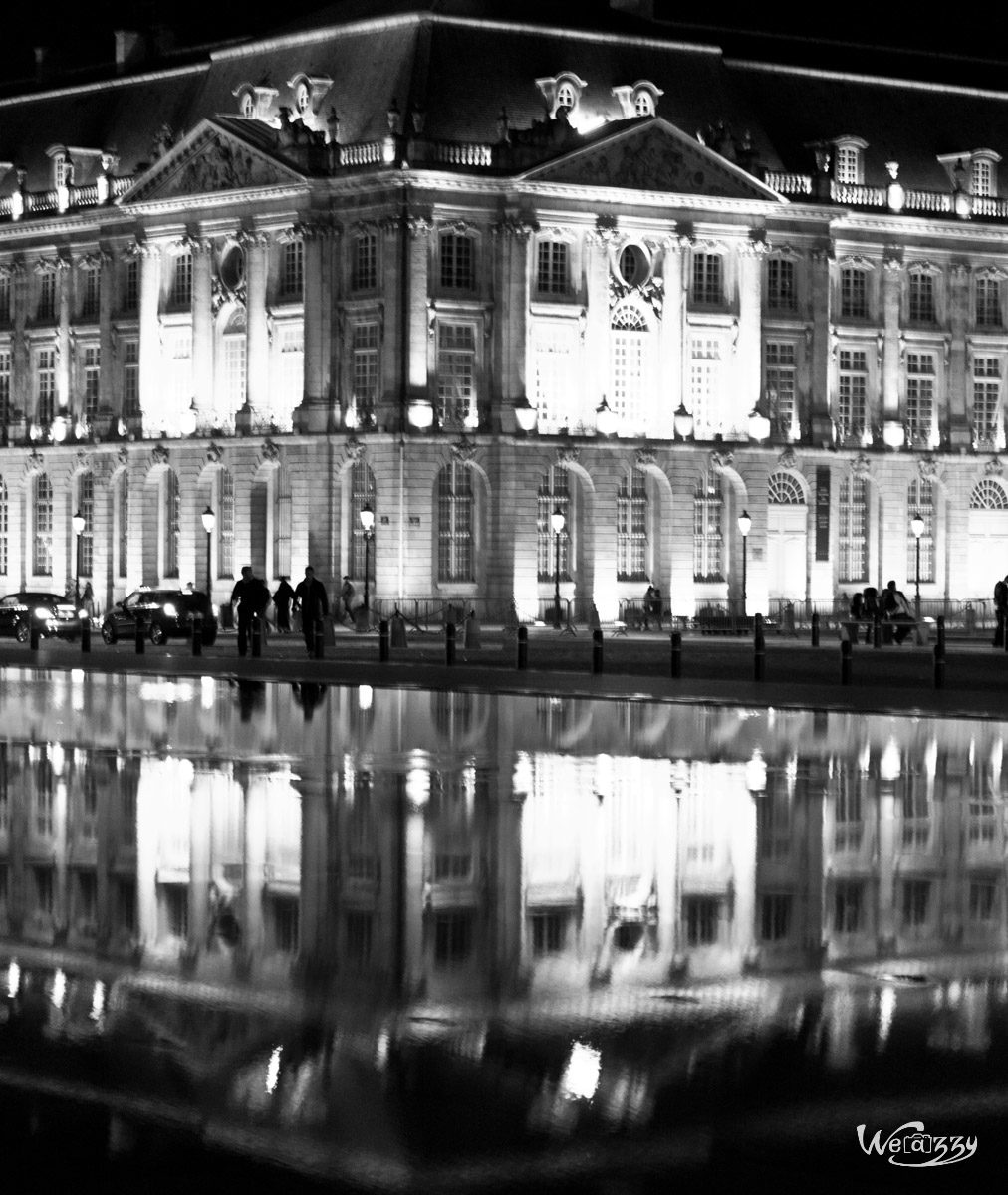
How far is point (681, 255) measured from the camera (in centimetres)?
9262

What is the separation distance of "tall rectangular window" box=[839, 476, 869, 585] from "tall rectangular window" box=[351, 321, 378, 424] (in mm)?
18540

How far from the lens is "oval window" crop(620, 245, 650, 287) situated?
92125 millimetres

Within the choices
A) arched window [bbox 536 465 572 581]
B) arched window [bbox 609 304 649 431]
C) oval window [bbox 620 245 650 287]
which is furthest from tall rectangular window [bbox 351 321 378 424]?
oval window [bbox 620 245 650 287]

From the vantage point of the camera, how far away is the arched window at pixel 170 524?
95.8 meters

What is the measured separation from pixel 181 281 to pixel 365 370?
10367mm

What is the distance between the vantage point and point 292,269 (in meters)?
91.5

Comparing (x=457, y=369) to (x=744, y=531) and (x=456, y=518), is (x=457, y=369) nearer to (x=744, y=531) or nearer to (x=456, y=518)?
(x=456, y=518)

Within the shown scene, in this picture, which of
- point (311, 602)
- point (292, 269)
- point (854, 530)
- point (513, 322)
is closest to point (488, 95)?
point (513, 322)

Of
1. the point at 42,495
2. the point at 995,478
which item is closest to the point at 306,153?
the point at 42,495

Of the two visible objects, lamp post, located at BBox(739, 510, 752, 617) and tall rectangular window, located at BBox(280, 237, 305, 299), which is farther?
tall rectangular window, located at BBox(280, 237, 305, 299)

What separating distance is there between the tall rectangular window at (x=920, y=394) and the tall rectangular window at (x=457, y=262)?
19.2 meters

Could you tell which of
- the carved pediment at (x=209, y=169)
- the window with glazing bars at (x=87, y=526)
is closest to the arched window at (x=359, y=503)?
the carved pediment at (x=209, y=169)

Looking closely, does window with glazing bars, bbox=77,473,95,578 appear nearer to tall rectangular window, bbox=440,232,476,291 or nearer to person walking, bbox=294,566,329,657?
tall rectangular window, bbox=440,232,476,291

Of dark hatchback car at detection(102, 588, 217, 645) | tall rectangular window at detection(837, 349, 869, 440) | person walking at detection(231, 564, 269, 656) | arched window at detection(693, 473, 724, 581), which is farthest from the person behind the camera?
tall rectangular window at detection(837, 349, 869, 440)
